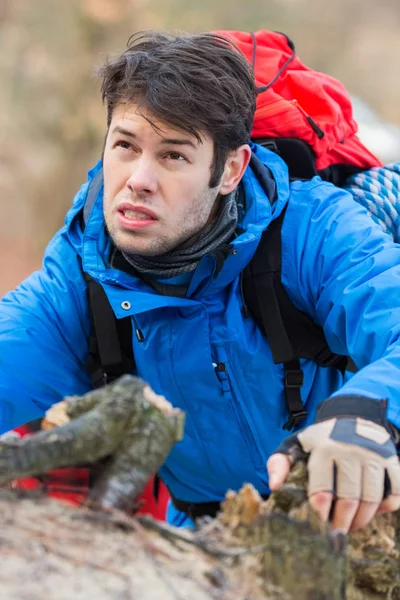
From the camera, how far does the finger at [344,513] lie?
185 centimetres

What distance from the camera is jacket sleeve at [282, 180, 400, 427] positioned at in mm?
2621

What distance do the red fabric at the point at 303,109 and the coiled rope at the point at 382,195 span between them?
0.39ft

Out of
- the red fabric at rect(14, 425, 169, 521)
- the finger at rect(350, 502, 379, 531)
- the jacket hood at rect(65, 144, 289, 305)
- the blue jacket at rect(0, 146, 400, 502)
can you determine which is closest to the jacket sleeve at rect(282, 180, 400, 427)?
the blue jacket at rect(0, 146, 400, 502)

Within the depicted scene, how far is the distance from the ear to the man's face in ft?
0.64

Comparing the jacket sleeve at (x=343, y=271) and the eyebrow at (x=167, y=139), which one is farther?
the eyebrow at (x=167, y=139)

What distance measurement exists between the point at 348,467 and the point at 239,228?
153cm

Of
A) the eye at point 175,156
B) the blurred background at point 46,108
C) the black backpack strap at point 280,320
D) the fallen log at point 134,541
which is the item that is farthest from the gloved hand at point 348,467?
the blurred background at point 46,108

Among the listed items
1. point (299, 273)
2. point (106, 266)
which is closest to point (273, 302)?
point (299, 273)

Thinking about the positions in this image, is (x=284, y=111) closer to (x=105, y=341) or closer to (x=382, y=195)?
(x=382, y=195)

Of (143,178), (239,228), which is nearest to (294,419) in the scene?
(239,228)

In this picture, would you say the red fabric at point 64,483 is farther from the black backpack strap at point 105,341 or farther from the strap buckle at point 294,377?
the strap buckle at point 294,377

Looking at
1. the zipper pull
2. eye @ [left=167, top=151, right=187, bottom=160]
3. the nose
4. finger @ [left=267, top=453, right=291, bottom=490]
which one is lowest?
finger @ [left=267, top=453, right=291, bottom=490]

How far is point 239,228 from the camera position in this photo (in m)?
3.19

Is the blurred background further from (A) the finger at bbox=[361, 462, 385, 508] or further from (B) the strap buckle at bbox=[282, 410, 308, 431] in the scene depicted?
(A) the finger at bbox=[361, 462, 385, 508]
